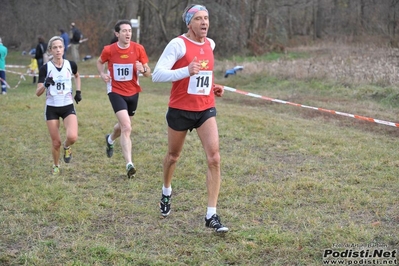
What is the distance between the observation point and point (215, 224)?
4.95 metres

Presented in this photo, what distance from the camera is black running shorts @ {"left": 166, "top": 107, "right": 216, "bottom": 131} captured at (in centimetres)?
511

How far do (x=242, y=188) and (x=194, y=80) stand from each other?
1980mm

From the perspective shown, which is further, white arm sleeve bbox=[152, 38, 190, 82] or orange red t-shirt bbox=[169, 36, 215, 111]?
orange red t-shirt bbox=[169, 36, 215, 111]

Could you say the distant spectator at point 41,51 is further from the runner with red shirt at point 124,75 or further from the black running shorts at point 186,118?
the black running shorts at point 186,118

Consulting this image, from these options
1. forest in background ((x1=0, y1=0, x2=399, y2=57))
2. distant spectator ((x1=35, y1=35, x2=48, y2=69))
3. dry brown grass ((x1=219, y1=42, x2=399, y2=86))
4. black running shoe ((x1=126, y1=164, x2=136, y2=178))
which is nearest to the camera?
black running shoe ((x1=126, y1=164, x2=136, y2=178))

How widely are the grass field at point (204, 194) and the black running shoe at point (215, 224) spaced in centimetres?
7

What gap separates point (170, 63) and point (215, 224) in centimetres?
160

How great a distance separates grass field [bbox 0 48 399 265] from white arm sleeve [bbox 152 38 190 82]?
4.97ft

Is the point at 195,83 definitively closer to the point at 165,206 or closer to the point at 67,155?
the point at 165,206

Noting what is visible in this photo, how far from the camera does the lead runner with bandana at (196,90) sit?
497 cm

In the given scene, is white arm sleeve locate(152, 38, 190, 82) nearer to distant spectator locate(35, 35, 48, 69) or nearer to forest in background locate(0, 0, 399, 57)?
distant spectator locate(35, 35, 48, 69)

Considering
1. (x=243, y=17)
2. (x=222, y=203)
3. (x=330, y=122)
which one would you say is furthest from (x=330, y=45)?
(x=222, y=203)

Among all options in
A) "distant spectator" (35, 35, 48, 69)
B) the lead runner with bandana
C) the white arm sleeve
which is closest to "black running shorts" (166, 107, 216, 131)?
the lead runner with bandana

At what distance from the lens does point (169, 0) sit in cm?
3161
